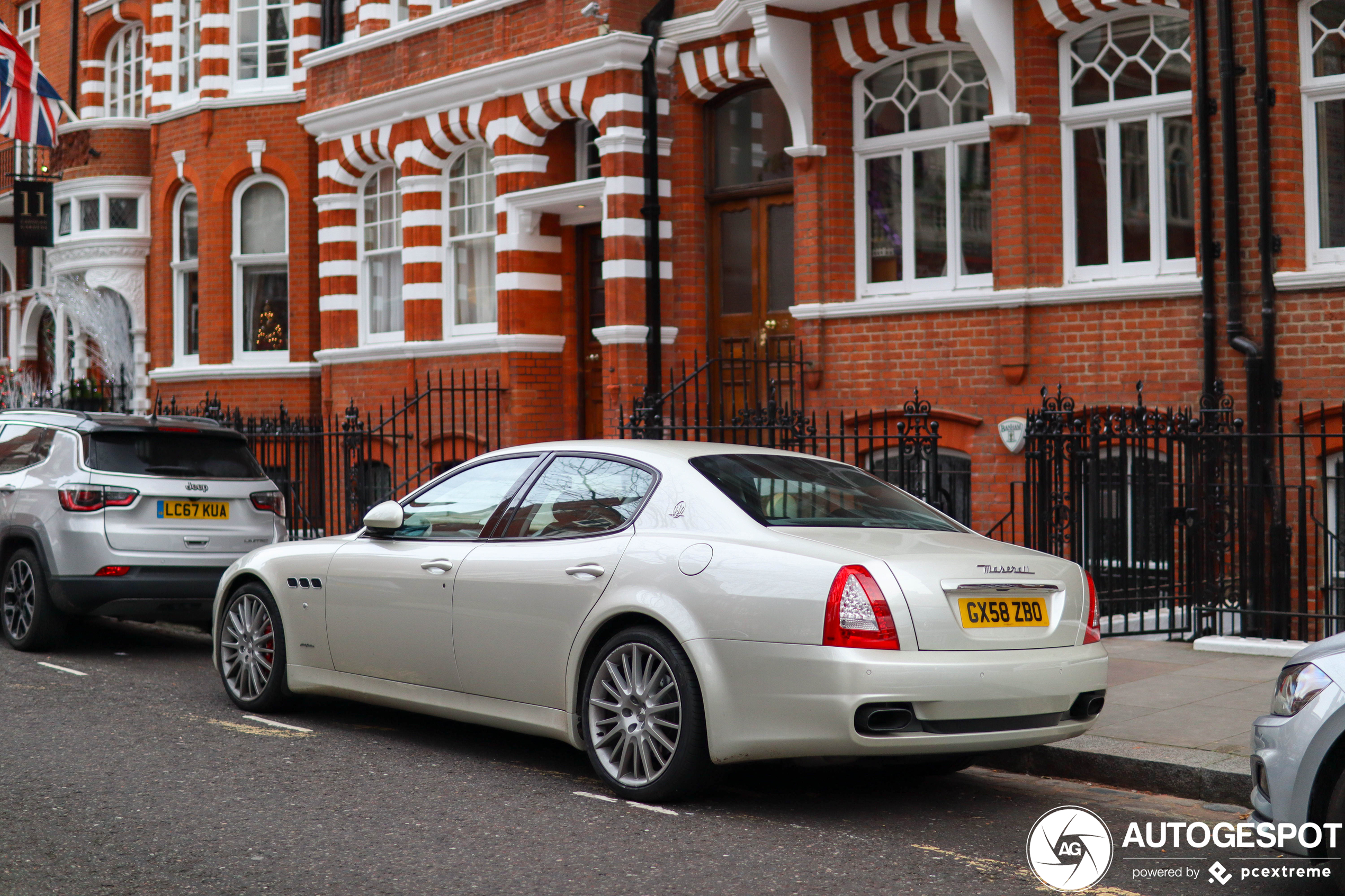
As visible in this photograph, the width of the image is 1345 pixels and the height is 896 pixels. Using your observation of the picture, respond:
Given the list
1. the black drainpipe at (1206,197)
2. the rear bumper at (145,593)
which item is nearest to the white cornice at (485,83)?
the black drainpipe at (1206,197)

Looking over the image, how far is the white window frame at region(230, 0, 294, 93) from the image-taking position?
2094 cm

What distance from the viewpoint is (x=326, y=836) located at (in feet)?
18.2

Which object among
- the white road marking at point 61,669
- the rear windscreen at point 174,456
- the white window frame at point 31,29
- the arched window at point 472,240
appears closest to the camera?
the white road marking at point 61,669

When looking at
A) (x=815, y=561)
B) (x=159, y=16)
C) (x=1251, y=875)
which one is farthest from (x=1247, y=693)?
(x=159, y=16)

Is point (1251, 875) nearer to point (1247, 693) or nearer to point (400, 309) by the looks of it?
point (1247, 693)

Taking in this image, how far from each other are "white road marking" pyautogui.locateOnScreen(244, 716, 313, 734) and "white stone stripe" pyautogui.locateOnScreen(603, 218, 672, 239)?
27.6 feet

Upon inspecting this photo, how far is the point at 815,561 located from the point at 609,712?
3.90ft

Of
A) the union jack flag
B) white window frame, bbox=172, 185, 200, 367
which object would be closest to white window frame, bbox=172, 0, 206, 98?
white window frame, bbox=172, 185, 200, 367

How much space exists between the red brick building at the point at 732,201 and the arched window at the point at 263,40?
5cm

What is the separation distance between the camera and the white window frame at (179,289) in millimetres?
22344

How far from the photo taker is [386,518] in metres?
7.32

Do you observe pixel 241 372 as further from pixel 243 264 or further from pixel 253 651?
pixel 253 651

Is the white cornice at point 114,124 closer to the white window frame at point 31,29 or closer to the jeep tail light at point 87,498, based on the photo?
the white window frame at point 31,29

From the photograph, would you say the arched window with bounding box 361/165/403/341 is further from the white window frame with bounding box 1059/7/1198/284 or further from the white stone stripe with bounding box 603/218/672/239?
the white window frame with bounding box 1059/7/1198/284
